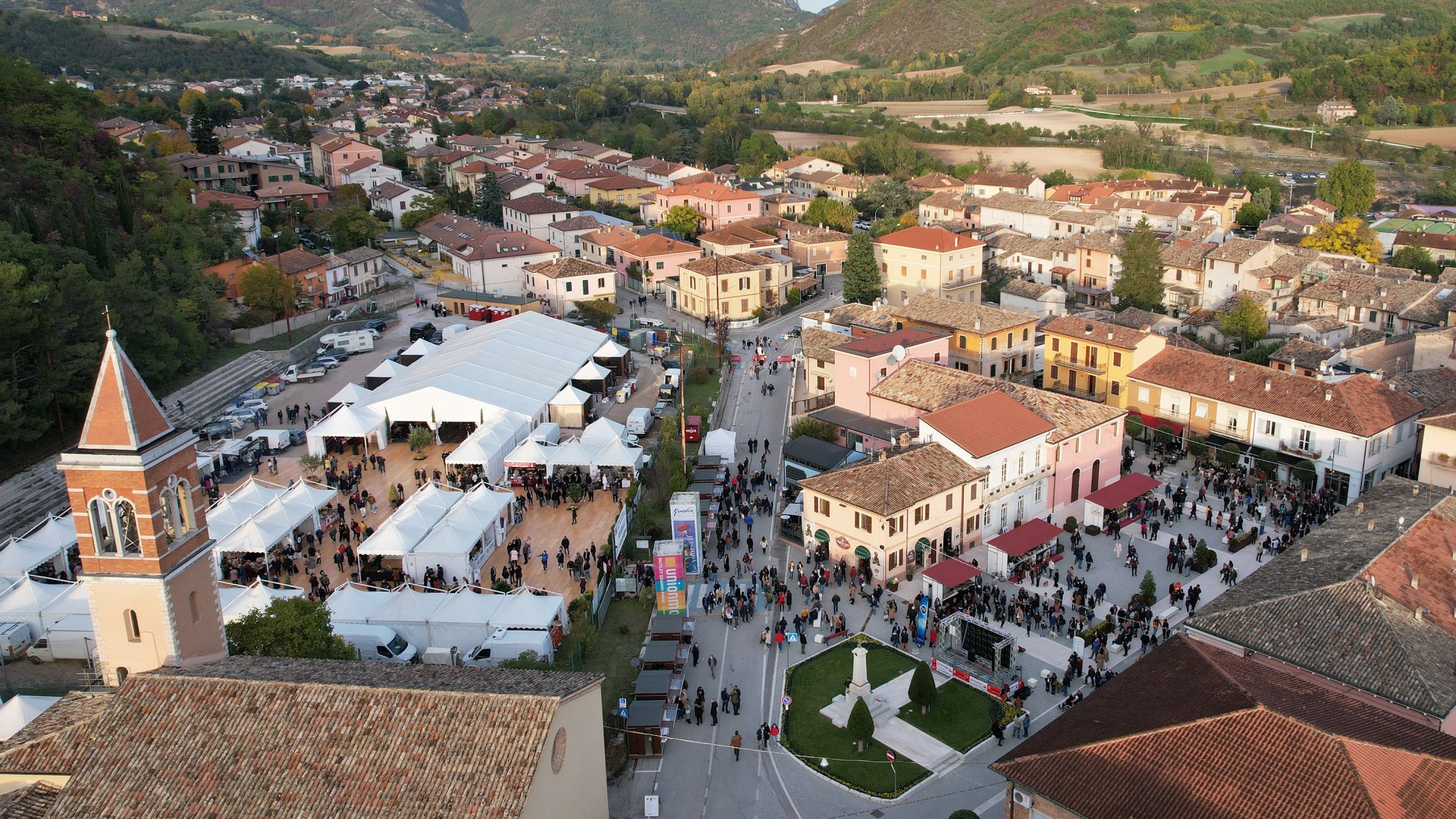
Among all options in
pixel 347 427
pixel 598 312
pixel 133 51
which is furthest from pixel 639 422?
pixel 133 51

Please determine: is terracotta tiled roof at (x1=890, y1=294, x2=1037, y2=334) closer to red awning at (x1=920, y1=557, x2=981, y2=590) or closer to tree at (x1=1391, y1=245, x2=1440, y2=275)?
red awning at (x1=920, y1=557, x2=981, y2=590)

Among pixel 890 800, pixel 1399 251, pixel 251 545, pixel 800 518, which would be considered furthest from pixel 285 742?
pixel 1399 251

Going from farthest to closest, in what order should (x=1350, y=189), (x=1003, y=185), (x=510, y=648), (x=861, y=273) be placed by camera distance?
1. (x=1003, y=185)
2. (x=1350, y=189)
3. (x=861, y=273)
4. (x=510, y=648)

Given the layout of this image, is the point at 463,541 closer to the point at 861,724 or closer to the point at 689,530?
the point at 689,530

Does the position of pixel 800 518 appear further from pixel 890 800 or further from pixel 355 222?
pixel 355 222

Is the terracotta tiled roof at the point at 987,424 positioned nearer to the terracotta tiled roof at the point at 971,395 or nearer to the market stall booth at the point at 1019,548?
the terracotta tiled roof at the point at 971,395

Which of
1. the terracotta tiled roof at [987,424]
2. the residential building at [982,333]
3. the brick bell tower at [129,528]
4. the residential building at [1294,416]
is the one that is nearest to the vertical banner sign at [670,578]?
the terracotta tiled roof at [987,424]

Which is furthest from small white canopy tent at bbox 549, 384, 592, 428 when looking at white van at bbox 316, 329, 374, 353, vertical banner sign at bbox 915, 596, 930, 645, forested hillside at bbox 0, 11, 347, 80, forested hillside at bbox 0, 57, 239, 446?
forested hillside at bbox 0, 11, 347, 80

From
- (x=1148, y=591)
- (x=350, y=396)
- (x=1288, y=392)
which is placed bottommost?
(x=1148, y=591)
